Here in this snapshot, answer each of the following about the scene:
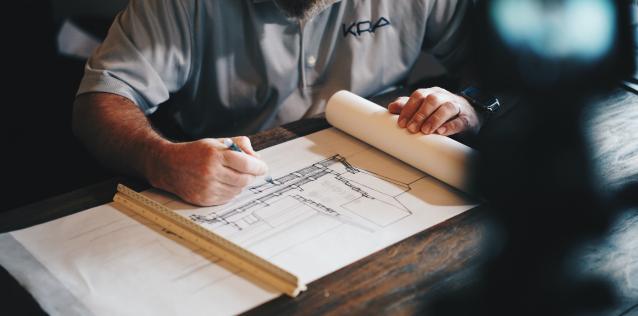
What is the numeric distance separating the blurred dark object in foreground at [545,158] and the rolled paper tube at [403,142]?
41 mm

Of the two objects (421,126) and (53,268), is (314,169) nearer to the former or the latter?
(421,126)

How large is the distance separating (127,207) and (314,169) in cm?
33

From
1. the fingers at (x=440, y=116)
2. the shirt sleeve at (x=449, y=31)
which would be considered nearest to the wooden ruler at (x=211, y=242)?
the fingers at (x=440, y=116)

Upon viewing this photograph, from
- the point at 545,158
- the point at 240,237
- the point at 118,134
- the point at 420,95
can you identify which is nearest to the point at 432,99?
the point at 420,95

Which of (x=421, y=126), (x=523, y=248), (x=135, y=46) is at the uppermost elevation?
(x=135, y=46)

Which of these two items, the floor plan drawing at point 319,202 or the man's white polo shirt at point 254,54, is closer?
the floor plan drawing at point 319,202

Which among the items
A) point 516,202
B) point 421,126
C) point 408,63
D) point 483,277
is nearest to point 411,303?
point 483,277

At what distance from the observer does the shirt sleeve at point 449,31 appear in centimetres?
156

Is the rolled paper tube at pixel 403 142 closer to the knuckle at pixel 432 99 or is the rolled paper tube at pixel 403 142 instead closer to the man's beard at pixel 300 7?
the knuckle at pixel 432 99

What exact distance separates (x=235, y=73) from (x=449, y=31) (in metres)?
0.61

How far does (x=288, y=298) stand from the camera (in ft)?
2.43

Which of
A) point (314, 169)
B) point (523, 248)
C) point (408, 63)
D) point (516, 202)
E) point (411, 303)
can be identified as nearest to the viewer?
point (411, 303)

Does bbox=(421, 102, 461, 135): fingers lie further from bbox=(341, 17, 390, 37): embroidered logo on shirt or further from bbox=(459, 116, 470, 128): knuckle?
bbox=(341, 17, 390, 37): embroidered logo on shirt

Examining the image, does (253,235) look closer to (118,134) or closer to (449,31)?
(118,134)
